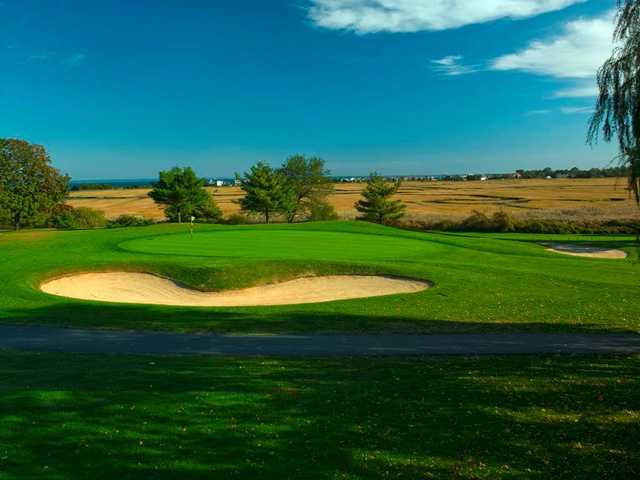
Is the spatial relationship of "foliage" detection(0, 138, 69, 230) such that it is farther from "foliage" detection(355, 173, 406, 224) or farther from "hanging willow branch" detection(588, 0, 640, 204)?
"hanging willow branch" detection(588, 0, 640, 204)

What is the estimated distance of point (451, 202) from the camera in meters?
109

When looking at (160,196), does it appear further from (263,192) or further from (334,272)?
(334,272)

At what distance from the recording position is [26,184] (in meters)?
57.3

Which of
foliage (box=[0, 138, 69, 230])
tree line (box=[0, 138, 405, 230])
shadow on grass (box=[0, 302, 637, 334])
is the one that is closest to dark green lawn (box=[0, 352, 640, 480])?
shadow on grass (box=[0, 302, 637, 334])

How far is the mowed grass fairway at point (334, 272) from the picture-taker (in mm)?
16406

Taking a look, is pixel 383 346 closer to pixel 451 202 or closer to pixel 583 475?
pixel 583 475

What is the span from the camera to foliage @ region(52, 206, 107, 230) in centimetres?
6255

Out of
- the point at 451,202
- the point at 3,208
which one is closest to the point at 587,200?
the point at 451,202

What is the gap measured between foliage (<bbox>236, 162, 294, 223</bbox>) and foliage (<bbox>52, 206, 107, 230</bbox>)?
20.1m

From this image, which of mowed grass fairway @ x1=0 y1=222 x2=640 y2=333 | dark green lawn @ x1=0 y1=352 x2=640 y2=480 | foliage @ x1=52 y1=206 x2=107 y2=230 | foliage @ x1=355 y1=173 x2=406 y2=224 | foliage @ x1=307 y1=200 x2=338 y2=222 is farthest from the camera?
foliage @ x1=307 y1=200 x2=338 y2=222

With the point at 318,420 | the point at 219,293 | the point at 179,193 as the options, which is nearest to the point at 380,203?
the point at 179,193

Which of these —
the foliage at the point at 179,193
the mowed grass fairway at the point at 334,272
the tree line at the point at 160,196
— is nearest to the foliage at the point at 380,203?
the tree line at the point at 160,196

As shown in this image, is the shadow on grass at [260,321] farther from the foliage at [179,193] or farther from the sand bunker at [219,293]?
the foliage at [179,193]

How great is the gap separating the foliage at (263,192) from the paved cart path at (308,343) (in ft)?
147
